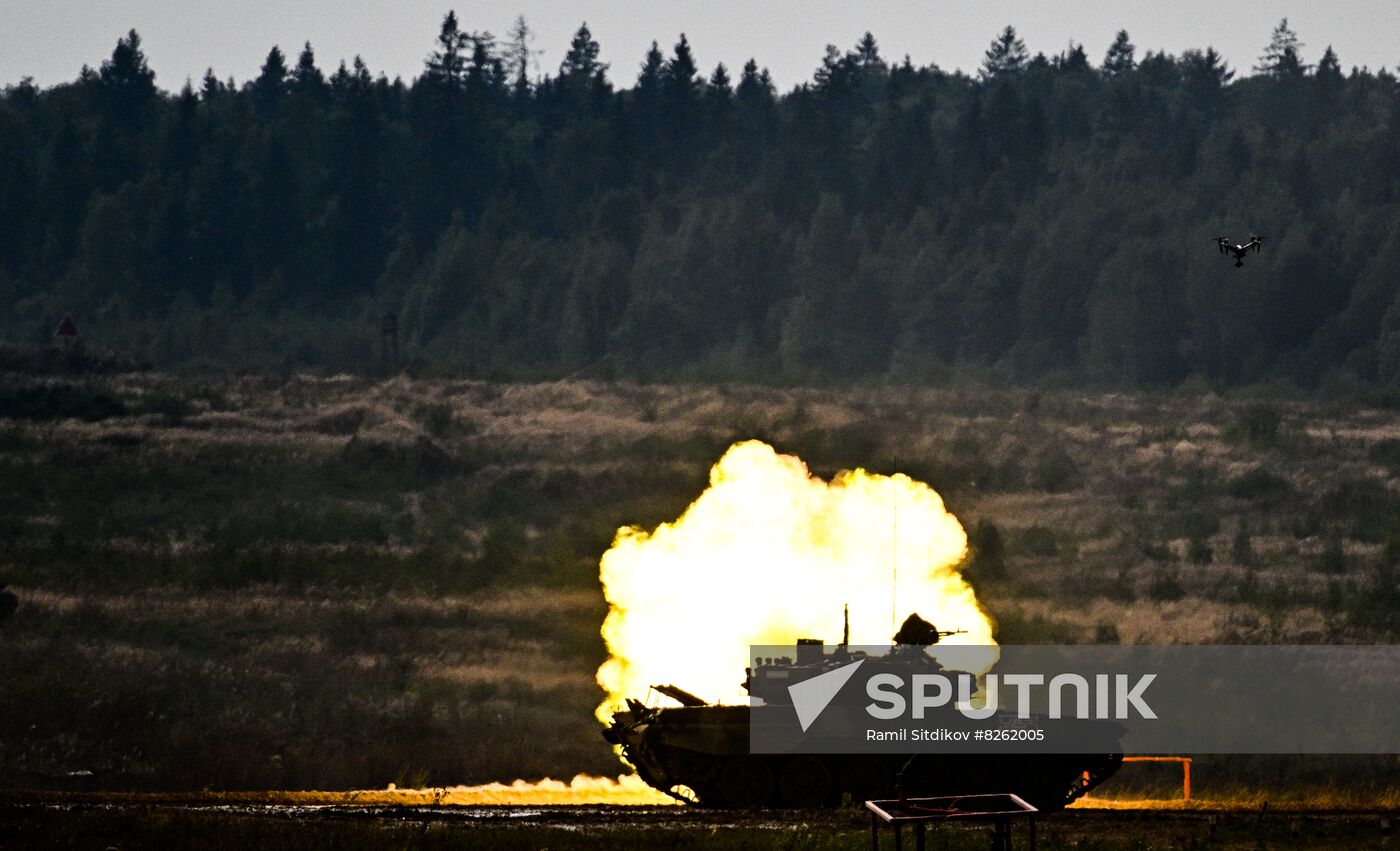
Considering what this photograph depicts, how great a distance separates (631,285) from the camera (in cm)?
14162

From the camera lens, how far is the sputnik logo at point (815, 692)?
33750mm

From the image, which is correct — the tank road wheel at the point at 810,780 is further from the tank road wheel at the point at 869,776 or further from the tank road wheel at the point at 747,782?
the tank road wheel at the point at 747,782

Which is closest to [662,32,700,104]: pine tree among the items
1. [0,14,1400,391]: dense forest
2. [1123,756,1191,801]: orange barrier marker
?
[0,14,1400,391]: dense forest

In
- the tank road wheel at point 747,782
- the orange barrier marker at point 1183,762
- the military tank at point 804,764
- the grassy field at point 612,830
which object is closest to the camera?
the grassy field at point 612,830

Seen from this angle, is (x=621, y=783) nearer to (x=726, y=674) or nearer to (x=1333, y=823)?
(x=726, y=674)

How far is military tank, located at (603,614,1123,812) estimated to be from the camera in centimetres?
3372

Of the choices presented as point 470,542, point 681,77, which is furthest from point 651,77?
point 470,542

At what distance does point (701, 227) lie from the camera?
144750 millimetres

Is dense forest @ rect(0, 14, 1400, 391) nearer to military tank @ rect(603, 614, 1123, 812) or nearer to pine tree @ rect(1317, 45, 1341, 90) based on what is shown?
pine tree @ rect(1317, 45, 1341, 90)

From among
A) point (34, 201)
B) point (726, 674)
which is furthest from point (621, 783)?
point (34, 201)

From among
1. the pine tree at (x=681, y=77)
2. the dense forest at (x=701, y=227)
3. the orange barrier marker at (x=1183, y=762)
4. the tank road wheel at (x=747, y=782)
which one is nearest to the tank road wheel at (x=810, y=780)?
the tank road wheel at (x=747, y=782)

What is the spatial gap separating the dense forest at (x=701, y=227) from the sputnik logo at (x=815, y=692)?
8175 centimetres

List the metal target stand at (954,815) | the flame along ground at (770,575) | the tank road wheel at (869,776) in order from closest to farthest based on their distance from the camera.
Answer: the metal target stand at (954,815) → the tank road wheel at (869,776) → the flame along ground at (770,575)

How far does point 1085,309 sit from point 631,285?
28.7 meters
